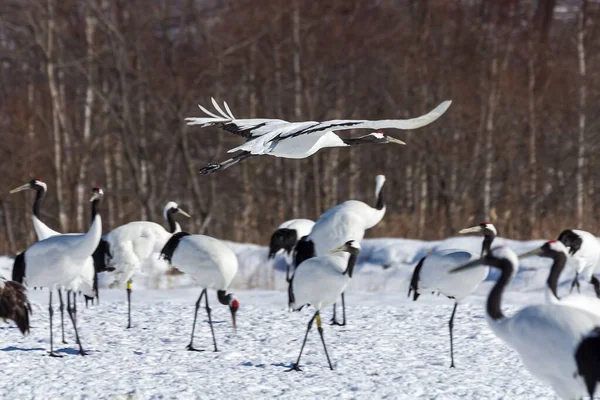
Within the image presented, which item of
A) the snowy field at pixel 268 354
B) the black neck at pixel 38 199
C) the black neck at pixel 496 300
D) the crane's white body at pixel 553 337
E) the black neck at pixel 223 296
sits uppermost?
the black neck at pixel 38 199

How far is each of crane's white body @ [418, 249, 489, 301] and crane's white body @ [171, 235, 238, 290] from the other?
5.24 ft

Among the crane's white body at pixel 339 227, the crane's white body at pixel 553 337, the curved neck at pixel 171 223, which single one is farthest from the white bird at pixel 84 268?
the crane's white body at pixel 553 337

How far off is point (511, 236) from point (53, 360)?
8615 millimetres

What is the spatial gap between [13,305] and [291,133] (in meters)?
2.42

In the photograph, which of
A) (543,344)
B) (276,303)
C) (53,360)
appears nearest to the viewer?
(543,344)

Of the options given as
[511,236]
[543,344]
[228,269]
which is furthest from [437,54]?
[543,344]

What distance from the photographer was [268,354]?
23.1 ft

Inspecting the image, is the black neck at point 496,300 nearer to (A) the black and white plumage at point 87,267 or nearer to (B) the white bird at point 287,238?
(A) the black and white plumage at point 87,267

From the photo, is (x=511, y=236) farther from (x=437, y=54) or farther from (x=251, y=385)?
(x=251, y=385)

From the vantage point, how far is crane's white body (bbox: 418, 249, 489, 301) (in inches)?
266

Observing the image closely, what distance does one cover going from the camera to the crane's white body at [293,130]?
5809 mm

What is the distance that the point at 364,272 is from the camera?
11750mm

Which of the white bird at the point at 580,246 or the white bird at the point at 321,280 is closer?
the white bird at the point at 321,280

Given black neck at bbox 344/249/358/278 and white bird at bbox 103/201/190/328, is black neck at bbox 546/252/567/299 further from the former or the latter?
white bird at bbox 103/201/190/328
